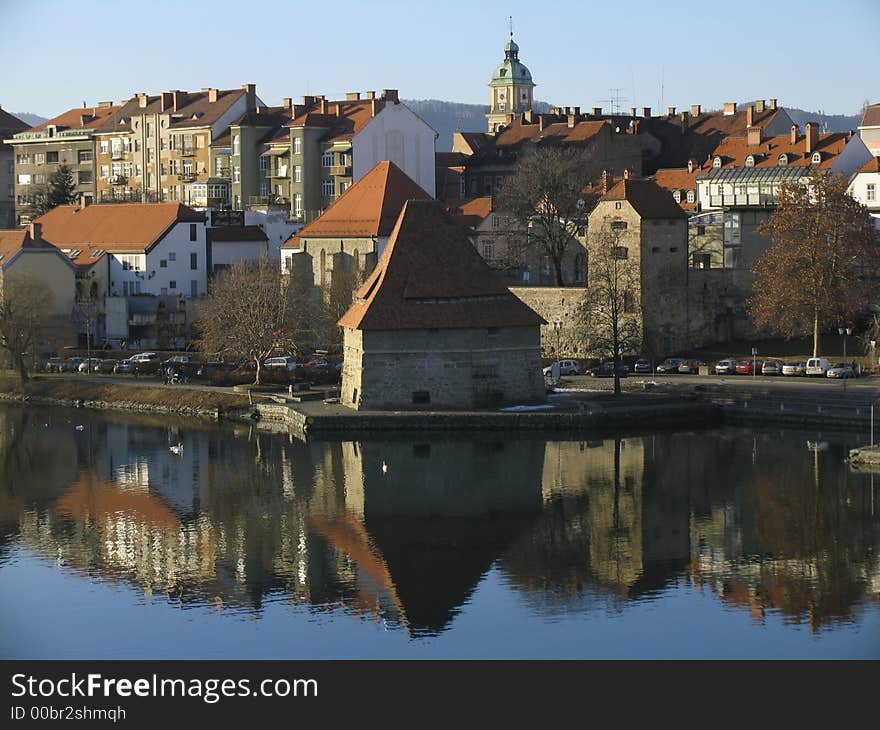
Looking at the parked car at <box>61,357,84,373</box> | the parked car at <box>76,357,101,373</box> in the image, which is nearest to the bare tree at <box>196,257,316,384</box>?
the parked car at <box>76,357,101,373</box>

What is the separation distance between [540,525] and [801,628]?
9464 millimetres

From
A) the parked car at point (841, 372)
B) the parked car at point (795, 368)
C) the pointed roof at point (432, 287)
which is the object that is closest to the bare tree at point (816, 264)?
the parked car at point (795, 368)

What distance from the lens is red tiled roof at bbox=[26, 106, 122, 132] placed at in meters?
101

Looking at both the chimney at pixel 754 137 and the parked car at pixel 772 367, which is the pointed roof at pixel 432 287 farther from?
the chimney at pixel 754 137

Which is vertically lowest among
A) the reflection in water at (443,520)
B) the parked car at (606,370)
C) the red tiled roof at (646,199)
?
the reflection in water at (443,520)

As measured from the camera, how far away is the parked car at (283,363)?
6138 centimetres

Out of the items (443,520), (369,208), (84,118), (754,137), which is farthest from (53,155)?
(443,520)

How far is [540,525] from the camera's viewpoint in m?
39.6

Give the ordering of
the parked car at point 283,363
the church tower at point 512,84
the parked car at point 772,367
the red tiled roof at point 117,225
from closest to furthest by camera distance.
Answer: the parked car at point 772,367
the parked car at point 283,363
the red tiled roof at point 117,225
the church tower at point 512,84

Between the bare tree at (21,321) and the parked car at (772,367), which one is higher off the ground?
the bare tree at (21,321)

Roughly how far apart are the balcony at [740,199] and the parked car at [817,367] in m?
17.5

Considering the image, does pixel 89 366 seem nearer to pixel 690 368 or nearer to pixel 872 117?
pixel 690 368

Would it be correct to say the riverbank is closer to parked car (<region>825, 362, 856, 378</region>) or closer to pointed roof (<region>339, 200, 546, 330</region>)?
pointed roof (<region>339, 200, 546, 330</region>)
